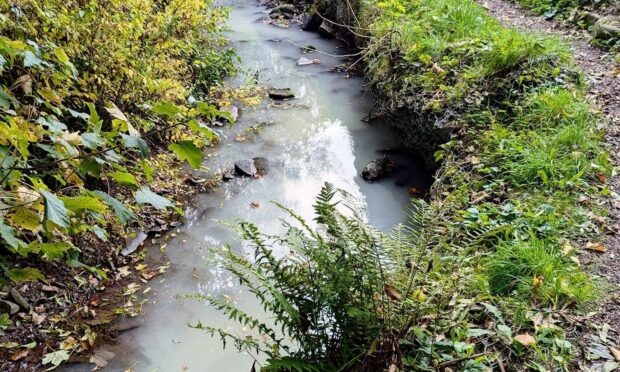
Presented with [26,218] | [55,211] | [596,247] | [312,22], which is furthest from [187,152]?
[312,22]

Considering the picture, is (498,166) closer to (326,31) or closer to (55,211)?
(55,211)

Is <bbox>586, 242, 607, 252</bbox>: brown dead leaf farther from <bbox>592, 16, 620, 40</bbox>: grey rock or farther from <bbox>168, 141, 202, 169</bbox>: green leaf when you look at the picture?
<bbox>592, 16, 620, 40</bbox>: grey rock

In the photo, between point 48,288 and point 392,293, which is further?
point 48,288

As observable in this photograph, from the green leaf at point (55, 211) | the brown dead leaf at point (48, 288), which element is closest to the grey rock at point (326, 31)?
the brown dead leaf at point (48, 288)

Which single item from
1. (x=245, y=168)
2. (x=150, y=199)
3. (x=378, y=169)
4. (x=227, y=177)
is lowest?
(x=227, y=177)

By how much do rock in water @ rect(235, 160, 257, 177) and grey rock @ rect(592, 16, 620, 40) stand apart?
214 inches

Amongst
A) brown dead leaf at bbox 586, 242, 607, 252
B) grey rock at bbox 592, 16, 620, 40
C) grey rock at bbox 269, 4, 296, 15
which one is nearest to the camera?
brown dead leaf at bbox 586, 242, 607, 252

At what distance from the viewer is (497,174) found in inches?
170

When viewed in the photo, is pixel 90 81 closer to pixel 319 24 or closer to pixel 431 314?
pixel 431 314

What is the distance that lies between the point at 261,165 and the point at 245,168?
0.35 m

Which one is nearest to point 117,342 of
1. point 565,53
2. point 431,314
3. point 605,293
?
point 431,314

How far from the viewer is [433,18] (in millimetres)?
7141

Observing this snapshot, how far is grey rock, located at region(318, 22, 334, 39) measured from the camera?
11745 millimetres

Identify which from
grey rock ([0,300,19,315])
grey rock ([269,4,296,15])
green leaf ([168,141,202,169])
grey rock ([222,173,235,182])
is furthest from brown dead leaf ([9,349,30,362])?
grey rock ([269,4,296,15])
